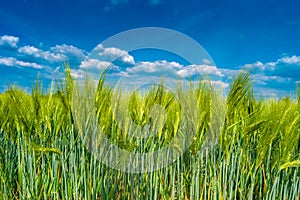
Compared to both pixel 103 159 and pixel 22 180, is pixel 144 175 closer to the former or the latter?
pixel 103 159

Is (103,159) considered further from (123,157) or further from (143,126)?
(143,126)

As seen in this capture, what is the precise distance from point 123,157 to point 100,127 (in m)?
0.23

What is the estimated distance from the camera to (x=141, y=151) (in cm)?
162

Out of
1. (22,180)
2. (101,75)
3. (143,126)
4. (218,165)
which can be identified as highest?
(101,75)

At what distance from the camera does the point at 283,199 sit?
166 centimetres

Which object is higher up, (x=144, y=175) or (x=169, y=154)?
(x=169, y=154)

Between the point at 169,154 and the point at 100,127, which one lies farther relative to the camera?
the point at 169,154

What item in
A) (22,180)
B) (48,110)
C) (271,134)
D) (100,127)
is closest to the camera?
(100,127)

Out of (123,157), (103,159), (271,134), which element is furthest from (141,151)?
(271,134)

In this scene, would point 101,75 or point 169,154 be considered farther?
point 169,154

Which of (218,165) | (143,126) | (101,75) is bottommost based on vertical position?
(218,165)

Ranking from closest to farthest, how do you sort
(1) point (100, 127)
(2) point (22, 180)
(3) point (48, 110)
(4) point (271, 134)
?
1. (1) point (100, 127)
2. (4) point (271, 134)
3. (3) point (48, 110)
4. (2) point (22, 180)

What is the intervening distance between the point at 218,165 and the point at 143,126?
435mm

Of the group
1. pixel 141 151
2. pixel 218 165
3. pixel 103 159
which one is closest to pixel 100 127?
pixel 103 159
